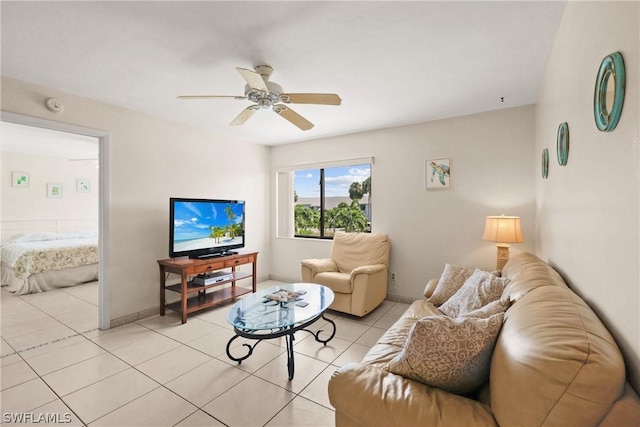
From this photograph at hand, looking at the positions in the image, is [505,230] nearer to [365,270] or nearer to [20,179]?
[365,270]

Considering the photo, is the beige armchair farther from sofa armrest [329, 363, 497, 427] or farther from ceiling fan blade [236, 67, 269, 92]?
ceiling fan blade [236, 67, 269, 92]

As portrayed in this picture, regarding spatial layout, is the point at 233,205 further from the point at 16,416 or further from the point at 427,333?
the point at 427,333

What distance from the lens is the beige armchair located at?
10.4ft

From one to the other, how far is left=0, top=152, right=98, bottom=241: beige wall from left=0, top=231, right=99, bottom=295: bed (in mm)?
576

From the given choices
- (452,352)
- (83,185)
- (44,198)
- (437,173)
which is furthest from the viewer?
(83,185)

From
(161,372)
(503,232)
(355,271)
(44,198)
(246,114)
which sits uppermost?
(246,114)

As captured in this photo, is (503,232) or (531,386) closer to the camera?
(531,386)

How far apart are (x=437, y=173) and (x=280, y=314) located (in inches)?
103

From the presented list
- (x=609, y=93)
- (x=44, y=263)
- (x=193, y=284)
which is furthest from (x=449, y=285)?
(x=44, y=263)

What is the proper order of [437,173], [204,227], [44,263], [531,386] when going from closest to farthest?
[531,386] < [437,173] < [204,227] < [44,263]

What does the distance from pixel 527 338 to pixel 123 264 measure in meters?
3.63

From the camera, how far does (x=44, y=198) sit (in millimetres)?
5785

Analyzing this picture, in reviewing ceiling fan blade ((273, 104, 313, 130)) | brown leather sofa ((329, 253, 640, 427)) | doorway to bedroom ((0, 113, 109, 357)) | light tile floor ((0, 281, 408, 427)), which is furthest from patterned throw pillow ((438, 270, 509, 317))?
doorway to bedroom ((0, 113, 109, 357))

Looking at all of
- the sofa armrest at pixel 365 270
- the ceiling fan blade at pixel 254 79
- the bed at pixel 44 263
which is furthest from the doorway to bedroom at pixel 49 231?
the sofa armrest at pixel 365 270
